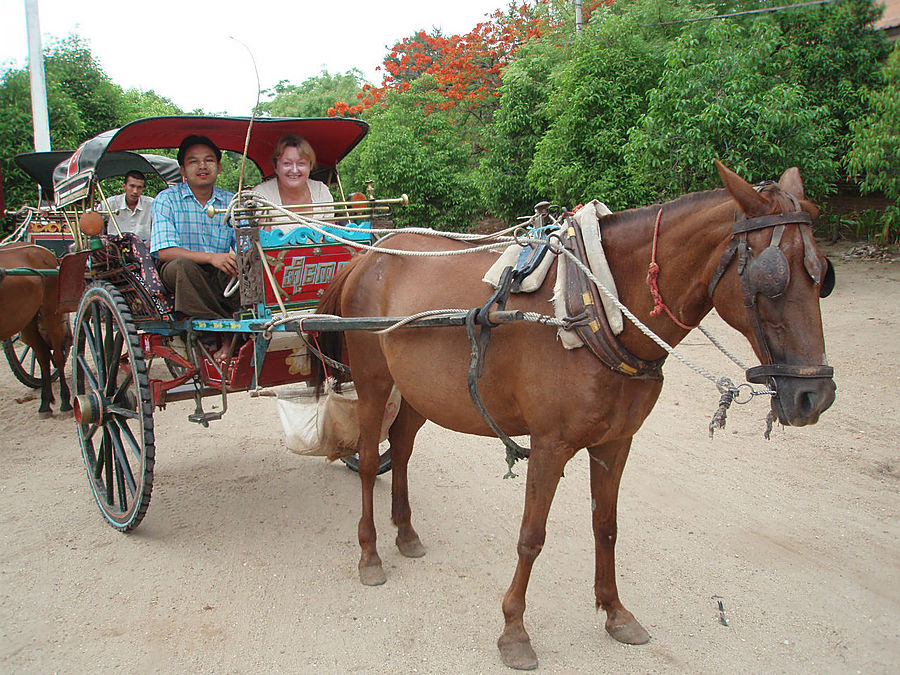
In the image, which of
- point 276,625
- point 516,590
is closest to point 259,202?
point 276,625

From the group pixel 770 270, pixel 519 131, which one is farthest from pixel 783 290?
pixel 519 131

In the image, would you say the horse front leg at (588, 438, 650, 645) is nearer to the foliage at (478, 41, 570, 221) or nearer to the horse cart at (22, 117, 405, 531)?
the horse cart at (22, 117, 405, 531)

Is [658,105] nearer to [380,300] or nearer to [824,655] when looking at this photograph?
[380,300]

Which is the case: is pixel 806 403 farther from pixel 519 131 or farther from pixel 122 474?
pixel 519 131

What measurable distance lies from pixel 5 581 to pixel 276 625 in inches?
64.1

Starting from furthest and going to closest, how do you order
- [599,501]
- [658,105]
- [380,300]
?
1. [658,105]
2. [380,300]
3. [599,501]

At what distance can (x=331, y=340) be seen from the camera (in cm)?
397

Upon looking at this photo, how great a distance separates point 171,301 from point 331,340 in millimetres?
1095

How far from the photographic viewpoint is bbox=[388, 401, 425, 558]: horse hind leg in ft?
12.4

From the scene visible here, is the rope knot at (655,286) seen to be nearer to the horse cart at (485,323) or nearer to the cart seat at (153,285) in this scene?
the horse cart at (485,323)

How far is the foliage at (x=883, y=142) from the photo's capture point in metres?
8.67

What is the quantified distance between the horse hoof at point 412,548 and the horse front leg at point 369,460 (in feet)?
0.53

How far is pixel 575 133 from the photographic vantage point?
35.6 ft

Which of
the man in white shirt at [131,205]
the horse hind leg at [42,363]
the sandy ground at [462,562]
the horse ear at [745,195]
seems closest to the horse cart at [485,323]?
the horse ear at [745,195]
